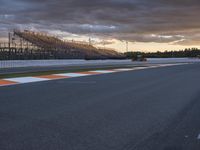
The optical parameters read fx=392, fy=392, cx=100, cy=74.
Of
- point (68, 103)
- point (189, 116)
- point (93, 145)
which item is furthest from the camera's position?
point (68, 103)

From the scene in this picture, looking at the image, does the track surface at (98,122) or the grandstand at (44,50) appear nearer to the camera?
the track surface at (98,122)

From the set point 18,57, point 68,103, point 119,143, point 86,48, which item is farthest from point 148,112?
point 86,48

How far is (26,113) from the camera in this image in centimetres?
819

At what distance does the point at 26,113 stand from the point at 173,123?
Result: 3.04 meters

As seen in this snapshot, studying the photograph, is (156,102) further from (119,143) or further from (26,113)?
(119,143)

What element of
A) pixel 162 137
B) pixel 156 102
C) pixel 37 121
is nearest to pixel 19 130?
pixel 37 121

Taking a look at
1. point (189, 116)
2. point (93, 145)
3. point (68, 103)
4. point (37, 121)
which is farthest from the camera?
point (68, 103)

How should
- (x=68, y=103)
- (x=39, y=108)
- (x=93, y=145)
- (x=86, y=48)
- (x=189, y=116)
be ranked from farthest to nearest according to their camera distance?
(x=86, y=48) → (x=68, y=103) → (x=39, y=108) → (x=189, y=116) → (x=93, y=145)

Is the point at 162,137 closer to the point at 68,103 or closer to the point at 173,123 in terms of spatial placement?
the point at 173,123

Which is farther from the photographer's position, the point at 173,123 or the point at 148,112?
the point at 148,112

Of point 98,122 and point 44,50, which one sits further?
point 44,50

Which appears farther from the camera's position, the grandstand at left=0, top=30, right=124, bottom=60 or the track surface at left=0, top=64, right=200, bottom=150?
the grandstand at left=0, top=30, right=124, bottom=60

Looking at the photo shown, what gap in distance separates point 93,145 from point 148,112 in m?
3.31

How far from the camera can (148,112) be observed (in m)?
8.67
